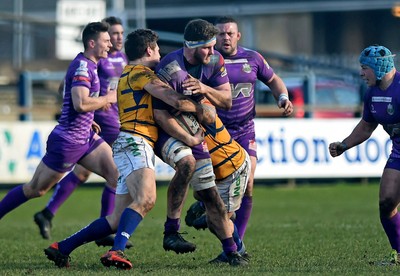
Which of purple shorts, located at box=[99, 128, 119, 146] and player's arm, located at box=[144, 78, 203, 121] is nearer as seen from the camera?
player's arm, located at box=[144, 78, 203, 121]

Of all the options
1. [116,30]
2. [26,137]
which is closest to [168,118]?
[116,30]

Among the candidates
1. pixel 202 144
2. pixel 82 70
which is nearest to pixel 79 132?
pixel 82 70

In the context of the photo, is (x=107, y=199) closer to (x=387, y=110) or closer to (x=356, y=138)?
(x=356, y=138)

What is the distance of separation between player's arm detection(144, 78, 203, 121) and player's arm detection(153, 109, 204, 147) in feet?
0.56

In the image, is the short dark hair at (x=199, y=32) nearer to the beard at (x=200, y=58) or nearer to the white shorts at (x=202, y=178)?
the beard at (x=200, y=58)

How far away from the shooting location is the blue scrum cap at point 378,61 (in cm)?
994

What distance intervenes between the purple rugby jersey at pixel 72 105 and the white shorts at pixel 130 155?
5.37ft

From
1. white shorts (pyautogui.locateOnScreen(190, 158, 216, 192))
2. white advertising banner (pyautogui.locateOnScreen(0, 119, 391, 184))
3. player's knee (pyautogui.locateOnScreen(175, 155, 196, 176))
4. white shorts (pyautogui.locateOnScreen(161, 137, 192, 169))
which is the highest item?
white shorts (pyautogui.locateOnScreen(161, 137, 192, 169))

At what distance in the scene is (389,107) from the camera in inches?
392

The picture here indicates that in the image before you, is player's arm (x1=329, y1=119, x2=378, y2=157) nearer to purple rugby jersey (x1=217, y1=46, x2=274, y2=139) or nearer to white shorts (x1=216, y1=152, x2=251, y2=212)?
white shorts (x1=216, y1=152, x2=251, y2=212)

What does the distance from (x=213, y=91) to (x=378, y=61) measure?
1.52 meters

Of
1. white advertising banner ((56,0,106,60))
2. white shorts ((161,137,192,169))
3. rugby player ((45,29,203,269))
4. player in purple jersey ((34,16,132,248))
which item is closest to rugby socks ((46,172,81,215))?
player in purple jersey ((34,16,132,248))

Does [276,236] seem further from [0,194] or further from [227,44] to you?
[0,194]

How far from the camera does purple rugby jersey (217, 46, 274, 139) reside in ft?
37.3
